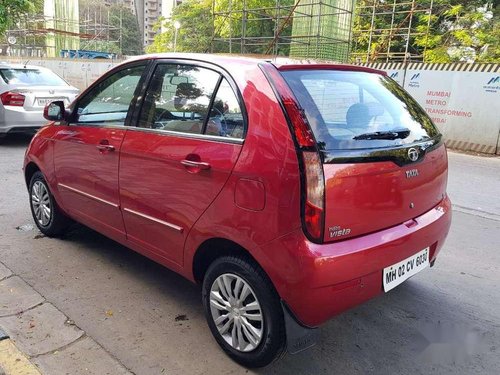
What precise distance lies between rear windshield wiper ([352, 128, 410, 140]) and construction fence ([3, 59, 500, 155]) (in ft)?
27.8

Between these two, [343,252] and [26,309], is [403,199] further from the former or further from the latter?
[26,309]

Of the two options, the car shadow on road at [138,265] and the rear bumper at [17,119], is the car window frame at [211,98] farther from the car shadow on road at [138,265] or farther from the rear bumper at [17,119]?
the rear bumper at [17,119]

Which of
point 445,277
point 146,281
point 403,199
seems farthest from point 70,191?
point 445,277

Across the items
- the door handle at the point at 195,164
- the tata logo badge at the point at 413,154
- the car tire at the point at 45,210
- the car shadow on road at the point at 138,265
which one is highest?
the tata logo badge at the point at 413,154

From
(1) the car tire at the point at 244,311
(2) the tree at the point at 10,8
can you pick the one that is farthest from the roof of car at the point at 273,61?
(2) the tree at the point at 10,8

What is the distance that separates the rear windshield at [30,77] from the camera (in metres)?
8.82

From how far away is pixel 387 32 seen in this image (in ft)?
65.1

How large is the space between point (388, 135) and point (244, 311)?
49.5 inches

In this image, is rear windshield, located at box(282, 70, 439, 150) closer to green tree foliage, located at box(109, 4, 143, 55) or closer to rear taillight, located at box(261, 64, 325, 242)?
rear taillight, located at box(261, 64, 325, 242)

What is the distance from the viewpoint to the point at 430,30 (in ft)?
63.9

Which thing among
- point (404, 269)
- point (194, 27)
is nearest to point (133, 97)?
point (404, 269)

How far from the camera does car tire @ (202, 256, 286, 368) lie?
7.77 ft

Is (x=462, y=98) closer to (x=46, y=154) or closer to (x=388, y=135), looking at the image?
(x=388, y=135)

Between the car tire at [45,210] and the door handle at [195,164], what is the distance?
204 cm
